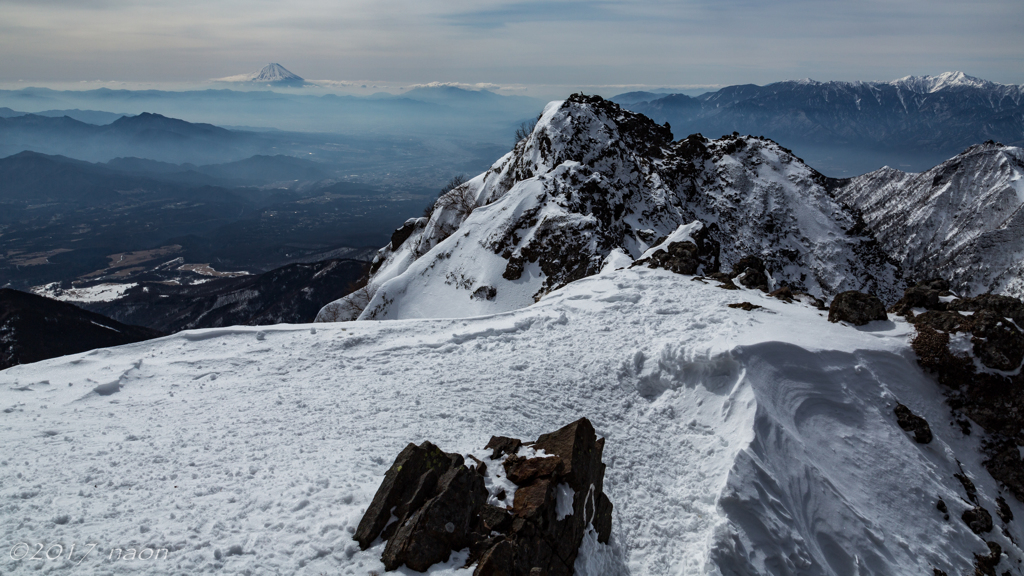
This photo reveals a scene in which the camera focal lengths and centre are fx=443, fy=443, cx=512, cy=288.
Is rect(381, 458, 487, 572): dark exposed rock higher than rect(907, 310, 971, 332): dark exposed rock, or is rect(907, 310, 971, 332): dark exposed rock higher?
rect(907, 310, 971, 332): dark exposed rock

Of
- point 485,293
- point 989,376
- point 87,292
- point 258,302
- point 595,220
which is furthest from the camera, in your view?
point 87,292

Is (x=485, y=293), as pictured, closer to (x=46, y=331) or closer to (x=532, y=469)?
(x=532, y=469)

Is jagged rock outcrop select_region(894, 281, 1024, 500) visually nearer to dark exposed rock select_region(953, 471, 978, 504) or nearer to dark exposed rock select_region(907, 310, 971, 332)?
dark exposed rock select_region(907, 310, 971, 332)

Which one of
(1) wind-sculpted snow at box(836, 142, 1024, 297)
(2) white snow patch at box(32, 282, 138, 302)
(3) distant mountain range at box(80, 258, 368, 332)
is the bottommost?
(2) white snow patch at box(32, 282, 138, 302)

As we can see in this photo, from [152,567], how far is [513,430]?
7.89 meters

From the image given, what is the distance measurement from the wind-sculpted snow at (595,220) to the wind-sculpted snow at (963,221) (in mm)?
68083

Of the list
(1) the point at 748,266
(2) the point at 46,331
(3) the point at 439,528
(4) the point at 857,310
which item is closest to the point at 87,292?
(2) the point at 46,331

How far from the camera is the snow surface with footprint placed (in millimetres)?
8562

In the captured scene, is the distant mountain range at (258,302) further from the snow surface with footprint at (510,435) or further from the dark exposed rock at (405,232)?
the snow surface with footprint at (510,435)

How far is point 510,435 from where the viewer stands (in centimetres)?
1216

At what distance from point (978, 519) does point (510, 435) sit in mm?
13166

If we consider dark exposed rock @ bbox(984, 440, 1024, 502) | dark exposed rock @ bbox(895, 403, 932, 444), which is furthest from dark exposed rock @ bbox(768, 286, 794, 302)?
dark exposed rock @ bbox(984, 440, 1024, 502)

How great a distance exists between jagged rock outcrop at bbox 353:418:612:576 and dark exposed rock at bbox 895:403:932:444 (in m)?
11.0

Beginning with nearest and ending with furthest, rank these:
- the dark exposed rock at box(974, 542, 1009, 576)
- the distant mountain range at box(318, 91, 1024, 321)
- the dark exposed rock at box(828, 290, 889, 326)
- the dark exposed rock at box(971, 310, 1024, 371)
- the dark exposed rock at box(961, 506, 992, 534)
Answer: the dark exposed rock at box(974, 542, 1009, 576), the dark exposed rock at box(961, 506, 992, 534), the dark exposed rock at box(971, 310, 1024, 371), the dark exposed rock at box(828, 290, 889, 326), the distant mountain range at box(318, 91, 1024, 321)
